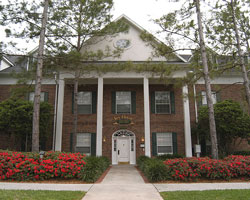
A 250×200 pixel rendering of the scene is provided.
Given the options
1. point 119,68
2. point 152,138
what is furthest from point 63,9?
point 152,138

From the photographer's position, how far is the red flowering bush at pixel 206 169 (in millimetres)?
8609

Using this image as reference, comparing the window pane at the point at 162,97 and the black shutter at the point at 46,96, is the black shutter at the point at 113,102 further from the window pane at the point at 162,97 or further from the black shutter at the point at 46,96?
the black shutter at the point at 46,96

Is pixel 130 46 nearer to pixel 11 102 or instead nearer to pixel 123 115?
pixel 123 115

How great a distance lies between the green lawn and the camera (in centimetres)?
581

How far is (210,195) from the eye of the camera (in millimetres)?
6141

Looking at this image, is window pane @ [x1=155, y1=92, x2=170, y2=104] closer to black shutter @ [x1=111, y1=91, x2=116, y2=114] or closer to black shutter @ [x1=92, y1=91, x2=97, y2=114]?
black shutter @ [x1=111, y1=91, x2=116, y2=114]

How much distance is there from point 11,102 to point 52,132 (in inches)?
146

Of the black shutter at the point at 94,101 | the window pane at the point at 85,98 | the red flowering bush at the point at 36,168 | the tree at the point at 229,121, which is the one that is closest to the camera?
the red flowering bush at the point at 36,168

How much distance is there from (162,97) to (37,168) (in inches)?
418

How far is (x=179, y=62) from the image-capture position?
1528cm

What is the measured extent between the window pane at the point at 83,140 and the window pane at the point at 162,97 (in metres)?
5.80

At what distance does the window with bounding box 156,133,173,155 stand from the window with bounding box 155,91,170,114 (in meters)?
1.76

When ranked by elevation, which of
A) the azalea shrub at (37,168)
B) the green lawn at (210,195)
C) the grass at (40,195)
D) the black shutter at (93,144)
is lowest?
the green lawn at (210,195)

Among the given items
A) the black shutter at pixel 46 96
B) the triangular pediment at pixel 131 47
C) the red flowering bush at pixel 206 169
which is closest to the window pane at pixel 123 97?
the triangular pediment at pixel 131 47
